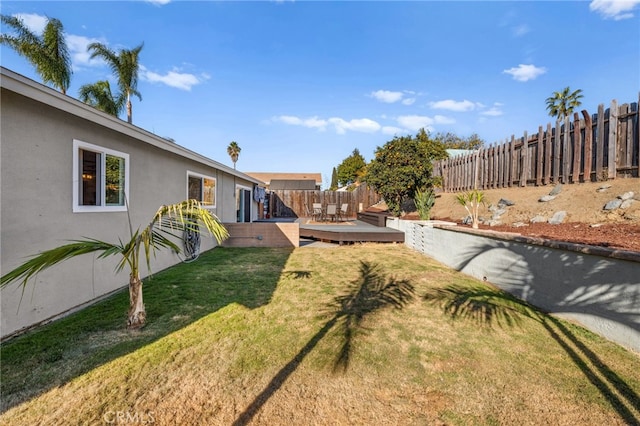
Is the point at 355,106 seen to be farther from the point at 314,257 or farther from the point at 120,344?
the point at 120,344

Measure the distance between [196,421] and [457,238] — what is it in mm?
6230

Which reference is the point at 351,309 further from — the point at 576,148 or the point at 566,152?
the point at 566,152

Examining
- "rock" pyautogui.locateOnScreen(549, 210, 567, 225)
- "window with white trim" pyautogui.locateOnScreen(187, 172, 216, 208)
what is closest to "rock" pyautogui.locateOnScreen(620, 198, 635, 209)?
"rock" pyautogui.locateOnScreen(549, 210, 567, 225)

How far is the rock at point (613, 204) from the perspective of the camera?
5.09 m

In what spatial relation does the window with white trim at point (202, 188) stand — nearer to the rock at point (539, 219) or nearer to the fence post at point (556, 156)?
the rock at point (539, 219)

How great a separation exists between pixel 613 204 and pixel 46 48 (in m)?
25.5

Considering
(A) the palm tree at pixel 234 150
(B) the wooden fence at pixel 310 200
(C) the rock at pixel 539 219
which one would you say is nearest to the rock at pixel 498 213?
(C) the rock at pixel 539 219

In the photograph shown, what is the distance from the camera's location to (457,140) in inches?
1517

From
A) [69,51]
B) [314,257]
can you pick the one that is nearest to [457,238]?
[314,257]

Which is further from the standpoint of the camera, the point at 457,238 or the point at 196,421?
the point at 457,238

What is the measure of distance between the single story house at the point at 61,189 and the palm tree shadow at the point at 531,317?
5.35 meters

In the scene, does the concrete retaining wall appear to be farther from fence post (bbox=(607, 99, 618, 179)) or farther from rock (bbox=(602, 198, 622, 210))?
fence post (bbox=(607, 99, 618, 179))

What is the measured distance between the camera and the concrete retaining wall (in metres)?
2.85

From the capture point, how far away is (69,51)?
16.4 meters
